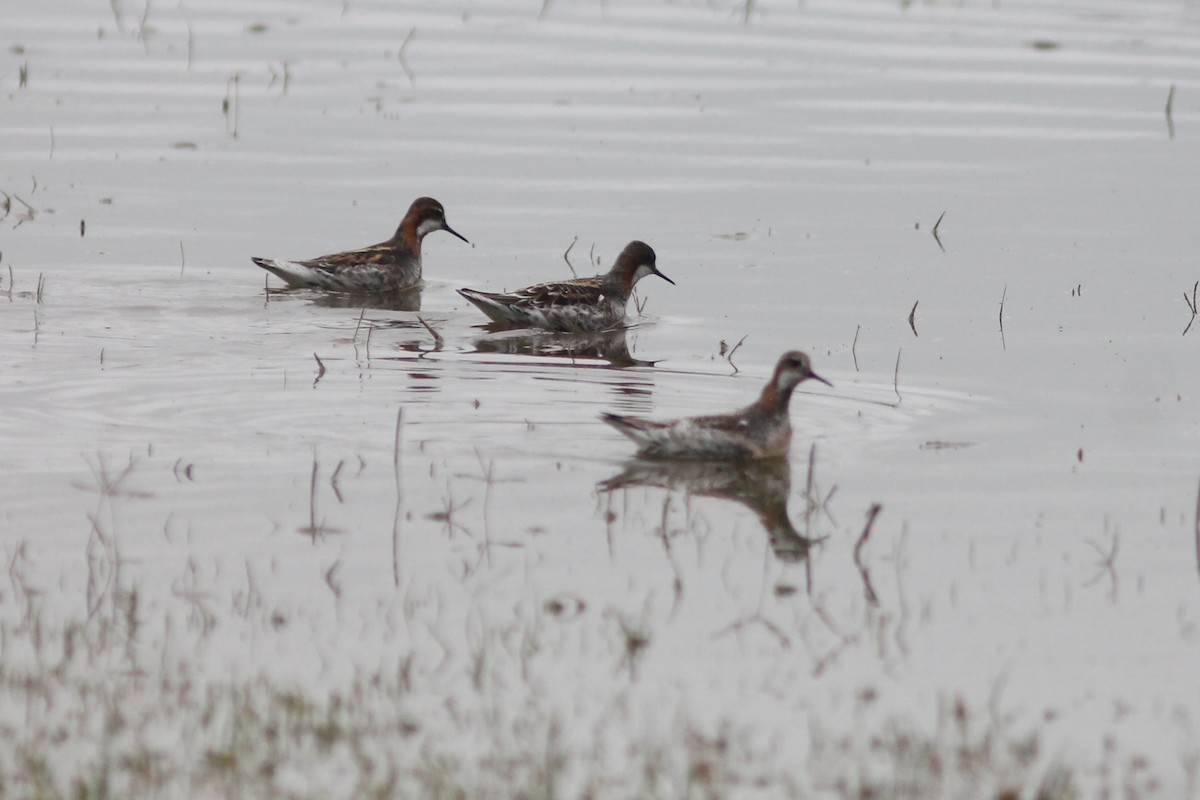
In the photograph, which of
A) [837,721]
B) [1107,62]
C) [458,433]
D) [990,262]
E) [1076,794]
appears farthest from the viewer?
[1107,62]

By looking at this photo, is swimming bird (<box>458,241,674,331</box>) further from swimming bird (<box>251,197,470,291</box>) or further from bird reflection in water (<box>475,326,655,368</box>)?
swimming bird (<box>251,197,470,291</box>)

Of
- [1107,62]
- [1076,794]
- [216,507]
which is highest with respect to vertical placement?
[1107,62]

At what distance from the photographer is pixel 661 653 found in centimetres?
786

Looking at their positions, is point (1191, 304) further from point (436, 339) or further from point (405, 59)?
point (405, 59)

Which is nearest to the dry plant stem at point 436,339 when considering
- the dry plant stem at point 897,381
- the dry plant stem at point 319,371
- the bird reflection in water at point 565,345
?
the bird reflection in water at point 565,345

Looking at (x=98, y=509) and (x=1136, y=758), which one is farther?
(x=98, y=509)

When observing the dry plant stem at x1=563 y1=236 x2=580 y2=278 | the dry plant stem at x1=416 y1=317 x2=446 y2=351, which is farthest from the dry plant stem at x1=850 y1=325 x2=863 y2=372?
the dry plant stem at x1=563 y1=236 x2=580 y2=278

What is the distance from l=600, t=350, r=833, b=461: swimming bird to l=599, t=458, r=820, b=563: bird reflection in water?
72 millimetres

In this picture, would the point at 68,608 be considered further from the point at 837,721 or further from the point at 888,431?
the point at 888,431

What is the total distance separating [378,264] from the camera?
55.9ft

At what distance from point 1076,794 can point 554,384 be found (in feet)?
23.5

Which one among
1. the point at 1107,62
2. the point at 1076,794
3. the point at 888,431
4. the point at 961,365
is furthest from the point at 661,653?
the point at 1107,62

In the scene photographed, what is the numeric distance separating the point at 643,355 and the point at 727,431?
3.58 m

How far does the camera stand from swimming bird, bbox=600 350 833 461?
35.9 ft
